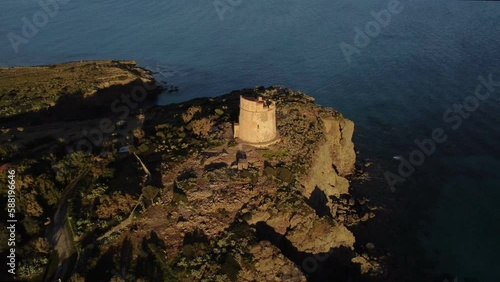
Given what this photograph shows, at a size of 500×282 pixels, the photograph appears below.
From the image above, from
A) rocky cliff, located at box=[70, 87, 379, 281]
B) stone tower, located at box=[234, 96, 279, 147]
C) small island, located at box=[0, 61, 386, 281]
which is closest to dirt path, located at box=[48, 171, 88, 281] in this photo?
small island, located at box=[0, 61, 386, 281]

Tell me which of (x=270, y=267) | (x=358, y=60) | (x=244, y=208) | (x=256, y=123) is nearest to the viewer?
(x=270, y=267)

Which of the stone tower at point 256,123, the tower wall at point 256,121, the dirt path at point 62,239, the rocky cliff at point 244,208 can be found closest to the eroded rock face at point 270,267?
the rocky cliff at point 244,208

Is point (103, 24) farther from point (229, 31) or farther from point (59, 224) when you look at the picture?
point (59, 224)

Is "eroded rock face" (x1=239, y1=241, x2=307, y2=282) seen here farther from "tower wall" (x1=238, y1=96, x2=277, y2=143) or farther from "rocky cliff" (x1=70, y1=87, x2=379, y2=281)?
"tower wall" (x1=238, y1=96, x2=277, y2=143)

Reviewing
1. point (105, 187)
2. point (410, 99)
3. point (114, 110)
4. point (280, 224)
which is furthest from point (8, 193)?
point (410, 99)

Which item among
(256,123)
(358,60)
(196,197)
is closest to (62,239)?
(196,197)

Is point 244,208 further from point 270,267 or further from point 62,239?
point 62,239
